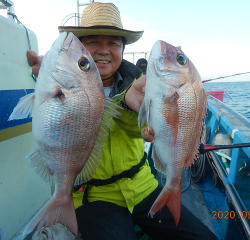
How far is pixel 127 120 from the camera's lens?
1.88 meters

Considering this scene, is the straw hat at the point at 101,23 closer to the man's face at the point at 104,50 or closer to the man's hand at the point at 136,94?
the man's face at the point at 104,50

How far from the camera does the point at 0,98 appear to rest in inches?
69.6

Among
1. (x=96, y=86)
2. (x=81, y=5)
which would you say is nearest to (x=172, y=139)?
(x=96, y=86)

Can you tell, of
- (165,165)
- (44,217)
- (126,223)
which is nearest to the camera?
(44,217)

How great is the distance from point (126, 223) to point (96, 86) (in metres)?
1.37

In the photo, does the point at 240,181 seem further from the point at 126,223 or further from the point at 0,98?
the point at 0,98

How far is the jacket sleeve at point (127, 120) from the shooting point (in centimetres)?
183

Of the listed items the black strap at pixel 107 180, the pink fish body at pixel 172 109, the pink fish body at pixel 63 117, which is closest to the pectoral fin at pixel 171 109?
the pink fish body at pixel 172 109

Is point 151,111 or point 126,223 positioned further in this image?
point 126,223

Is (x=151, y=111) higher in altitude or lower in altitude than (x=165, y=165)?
higher

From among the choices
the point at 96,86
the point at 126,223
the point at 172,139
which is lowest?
the point at 126,223

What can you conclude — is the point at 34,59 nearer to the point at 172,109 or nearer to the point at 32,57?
the point at 32,57

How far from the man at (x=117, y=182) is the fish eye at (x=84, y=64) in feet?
1.67

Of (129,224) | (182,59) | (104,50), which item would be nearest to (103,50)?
(104,50)
